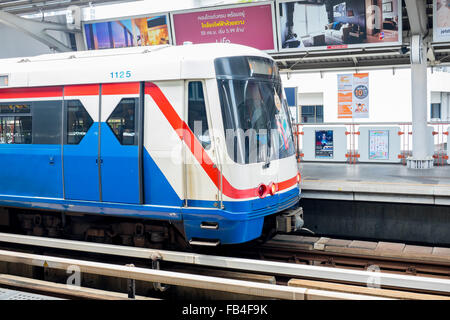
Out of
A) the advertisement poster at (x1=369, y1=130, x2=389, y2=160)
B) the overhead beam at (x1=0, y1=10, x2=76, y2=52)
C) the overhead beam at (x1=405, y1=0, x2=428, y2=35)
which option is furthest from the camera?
the advertisement poster at (x1=369, y1=130, x2=389, y2=160)

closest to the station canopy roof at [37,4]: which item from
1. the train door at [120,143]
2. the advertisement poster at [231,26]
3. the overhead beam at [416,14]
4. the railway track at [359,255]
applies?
the advertisement poster at [231,26]

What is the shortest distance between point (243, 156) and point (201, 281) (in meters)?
2.76

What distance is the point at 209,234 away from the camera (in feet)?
24.4

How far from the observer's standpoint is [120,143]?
306 inches

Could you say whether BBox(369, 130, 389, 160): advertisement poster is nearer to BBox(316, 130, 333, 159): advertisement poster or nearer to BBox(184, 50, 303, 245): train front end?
BBox(316, 130, 333, 159): advertisement poster

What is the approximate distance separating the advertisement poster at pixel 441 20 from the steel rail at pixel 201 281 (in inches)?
364

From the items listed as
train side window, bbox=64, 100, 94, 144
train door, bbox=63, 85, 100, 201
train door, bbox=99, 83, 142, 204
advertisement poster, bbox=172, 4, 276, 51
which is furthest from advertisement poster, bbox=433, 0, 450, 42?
train side window, bbox=64, 100, 94, 144

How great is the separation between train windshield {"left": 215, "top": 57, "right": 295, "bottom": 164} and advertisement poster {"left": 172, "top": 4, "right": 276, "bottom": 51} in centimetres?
596

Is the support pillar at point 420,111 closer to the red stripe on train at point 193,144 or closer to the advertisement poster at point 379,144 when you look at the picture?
the advertisement poster at point 379,144

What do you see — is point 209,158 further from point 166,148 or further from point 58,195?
point 58,195

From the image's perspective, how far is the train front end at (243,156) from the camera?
714 cm

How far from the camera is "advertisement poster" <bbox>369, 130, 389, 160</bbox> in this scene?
15203mm

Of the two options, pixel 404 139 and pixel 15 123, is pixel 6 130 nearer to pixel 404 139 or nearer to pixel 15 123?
pixel 15 123
